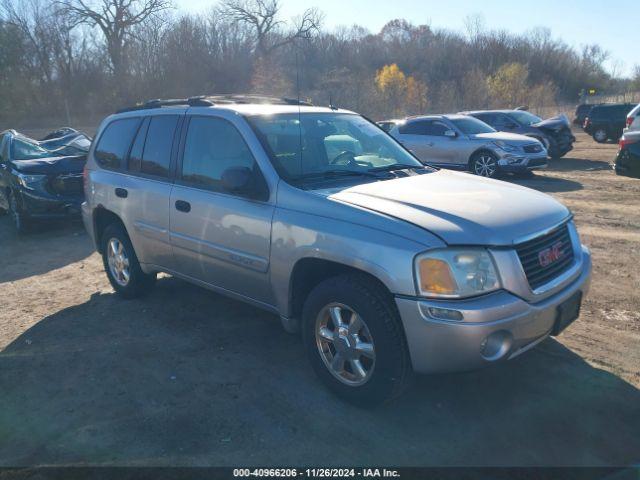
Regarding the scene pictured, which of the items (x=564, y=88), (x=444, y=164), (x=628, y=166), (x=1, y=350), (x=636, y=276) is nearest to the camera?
(x=1, y=350)

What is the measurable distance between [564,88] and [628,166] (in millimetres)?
72659

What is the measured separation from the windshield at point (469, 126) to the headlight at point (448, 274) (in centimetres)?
1101

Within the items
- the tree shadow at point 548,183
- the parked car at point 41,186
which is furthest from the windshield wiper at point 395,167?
the tree shadow at point 548,183

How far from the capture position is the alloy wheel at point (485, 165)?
12.5 metres

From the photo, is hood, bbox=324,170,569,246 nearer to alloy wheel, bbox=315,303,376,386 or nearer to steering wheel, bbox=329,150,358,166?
steering wheel, bbox=329,150,358,166

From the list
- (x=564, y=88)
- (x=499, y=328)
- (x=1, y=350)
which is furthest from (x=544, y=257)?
(x=564, y=88)

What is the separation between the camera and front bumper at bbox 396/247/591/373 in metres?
Answer: 2.81

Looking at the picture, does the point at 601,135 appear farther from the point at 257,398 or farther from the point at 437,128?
the point at 257,398

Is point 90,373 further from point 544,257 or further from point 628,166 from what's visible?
point 628,166

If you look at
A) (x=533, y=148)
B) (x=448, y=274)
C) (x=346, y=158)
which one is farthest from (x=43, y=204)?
(x=533, y=148)

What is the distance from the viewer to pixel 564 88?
72.9 metres

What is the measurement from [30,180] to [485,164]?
967cm

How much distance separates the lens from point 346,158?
4.19 meters

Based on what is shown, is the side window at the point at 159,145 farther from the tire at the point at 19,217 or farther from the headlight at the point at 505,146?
the headlight at the point at 505,146
